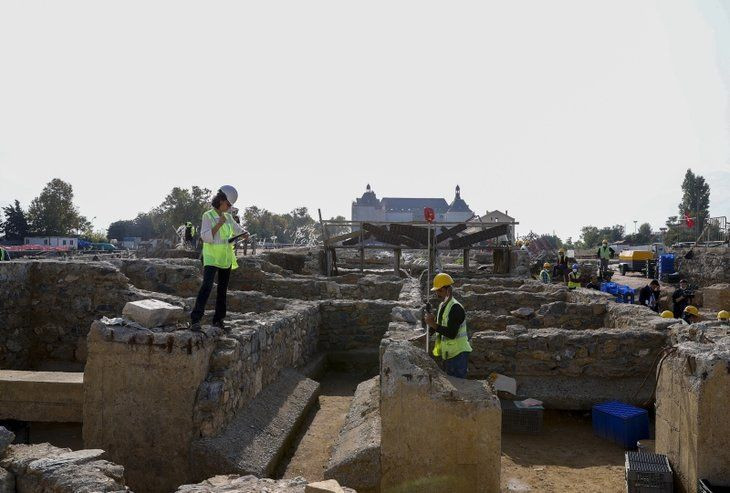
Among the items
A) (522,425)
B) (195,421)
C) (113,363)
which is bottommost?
(522,425)

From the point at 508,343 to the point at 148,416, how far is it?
4720 mm

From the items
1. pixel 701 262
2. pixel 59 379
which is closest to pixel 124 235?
pixel 701 262

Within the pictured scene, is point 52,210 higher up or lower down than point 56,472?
higher up

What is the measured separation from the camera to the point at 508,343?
755 centimetres

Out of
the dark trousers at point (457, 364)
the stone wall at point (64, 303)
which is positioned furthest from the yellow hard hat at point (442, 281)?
the stone wall at point (64, 303)

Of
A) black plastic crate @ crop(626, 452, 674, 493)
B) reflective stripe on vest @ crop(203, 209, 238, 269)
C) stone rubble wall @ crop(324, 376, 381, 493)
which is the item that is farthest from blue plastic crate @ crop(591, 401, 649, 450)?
reflective stripe on vest @ crop(203, 209, 238, 269)

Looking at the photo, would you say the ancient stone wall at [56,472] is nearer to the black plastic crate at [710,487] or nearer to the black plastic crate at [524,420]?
the black plastic crate at [710,487]

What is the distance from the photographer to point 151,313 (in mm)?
4797

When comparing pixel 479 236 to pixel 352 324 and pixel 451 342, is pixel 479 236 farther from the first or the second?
pixel 451 342

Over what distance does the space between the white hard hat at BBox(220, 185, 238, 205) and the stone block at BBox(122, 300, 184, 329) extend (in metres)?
1.16

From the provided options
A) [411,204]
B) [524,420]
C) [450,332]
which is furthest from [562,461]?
[411,204]

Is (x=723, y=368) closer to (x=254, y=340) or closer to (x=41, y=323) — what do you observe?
(x=254, y=340)

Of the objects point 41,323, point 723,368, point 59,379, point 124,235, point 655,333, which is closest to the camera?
point 723,368

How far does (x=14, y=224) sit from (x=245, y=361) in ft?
156
